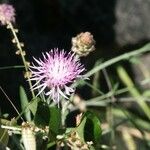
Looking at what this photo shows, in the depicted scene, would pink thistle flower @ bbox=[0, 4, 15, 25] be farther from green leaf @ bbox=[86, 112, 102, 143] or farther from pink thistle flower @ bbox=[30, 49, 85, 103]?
green leaf @ bbox=[86, 112, 102, 143]

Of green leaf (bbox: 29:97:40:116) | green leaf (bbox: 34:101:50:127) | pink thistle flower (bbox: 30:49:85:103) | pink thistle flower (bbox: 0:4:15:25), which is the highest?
pink thistle flower (bbox: 0:4:15:25)

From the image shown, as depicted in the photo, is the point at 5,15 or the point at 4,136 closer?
the point at 4,136

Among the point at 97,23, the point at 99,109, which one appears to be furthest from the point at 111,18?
the point at 99,109

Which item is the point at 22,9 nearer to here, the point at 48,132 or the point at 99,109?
the point at 99,109

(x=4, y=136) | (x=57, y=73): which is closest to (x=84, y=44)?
(x=57, y=73)

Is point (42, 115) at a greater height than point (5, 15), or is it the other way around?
point (5, 15)

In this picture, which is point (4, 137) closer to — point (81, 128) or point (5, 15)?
point (81, 128)

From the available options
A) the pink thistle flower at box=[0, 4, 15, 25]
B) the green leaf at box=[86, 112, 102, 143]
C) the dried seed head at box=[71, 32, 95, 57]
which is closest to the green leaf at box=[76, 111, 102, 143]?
the green leaf at box=[86, 112, 102, 143]

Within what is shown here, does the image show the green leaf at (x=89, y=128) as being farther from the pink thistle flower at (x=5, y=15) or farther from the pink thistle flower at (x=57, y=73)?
the pink thistle flower at (x=5, y=15)
